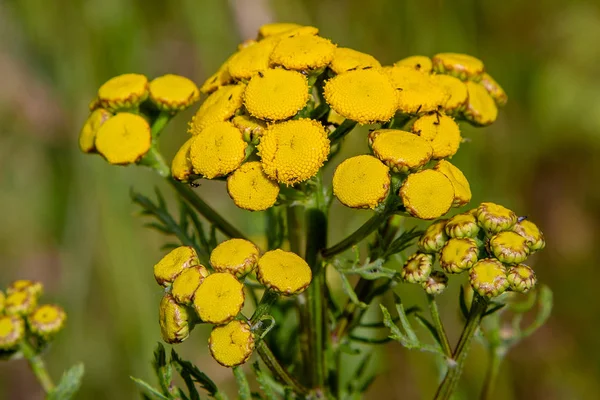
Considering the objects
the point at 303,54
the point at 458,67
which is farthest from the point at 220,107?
the point at 458,67

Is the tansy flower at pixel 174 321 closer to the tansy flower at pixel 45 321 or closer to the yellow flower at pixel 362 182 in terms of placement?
the yellow flower at pixel 362 182

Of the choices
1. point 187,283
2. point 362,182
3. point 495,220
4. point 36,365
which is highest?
point 362,182

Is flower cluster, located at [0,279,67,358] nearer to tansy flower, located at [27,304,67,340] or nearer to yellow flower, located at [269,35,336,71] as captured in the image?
tansy flower, located at [27,304,67,340]

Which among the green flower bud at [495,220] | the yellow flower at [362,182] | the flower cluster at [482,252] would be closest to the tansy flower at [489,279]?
the flower cluster at [482,252]

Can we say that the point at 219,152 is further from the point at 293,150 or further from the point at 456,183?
the point at 456,183

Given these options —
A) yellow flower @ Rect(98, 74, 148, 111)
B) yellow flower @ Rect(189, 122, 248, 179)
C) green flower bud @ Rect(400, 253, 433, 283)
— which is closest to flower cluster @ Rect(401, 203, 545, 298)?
Answer: green flower bud @ Rect(400, 253, 433, 283)

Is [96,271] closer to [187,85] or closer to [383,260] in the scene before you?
Result: [187,85]
